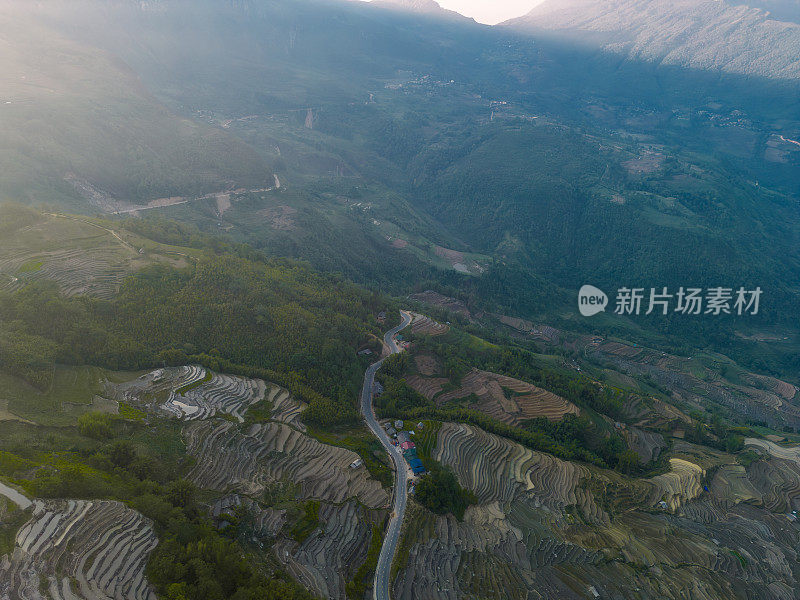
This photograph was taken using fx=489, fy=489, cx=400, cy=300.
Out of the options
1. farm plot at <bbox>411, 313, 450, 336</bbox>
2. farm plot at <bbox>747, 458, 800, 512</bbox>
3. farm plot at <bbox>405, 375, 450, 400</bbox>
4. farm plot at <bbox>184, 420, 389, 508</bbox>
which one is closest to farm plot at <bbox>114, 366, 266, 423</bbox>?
farm plot at <bbox>184, 420, 389, 508</bbox>

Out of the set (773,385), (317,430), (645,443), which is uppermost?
(317,430)

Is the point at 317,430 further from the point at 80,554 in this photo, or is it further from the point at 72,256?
the point at 72,256

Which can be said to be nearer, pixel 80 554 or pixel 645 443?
pixel 80 554

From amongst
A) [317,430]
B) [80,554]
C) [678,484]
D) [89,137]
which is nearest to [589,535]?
[678,484]

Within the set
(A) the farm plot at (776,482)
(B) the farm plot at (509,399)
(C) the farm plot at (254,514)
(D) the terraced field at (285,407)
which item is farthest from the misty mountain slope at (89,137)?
(A) the farm plot at (776,482)

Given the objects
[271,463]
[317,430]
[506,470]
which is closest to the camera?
[271,463]

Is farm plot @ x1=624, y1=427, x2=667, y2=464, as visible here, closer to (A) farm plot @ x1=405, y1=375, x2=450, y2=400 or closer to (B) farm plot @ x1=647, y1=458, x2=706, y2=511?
(B) farm plot @ x1=647, y1=458, x2=706, y2=511

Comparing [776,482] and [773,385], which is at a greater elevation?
[776,482]

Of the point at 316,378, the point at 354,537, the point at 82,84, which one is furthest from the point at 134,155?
the point at 354,537
